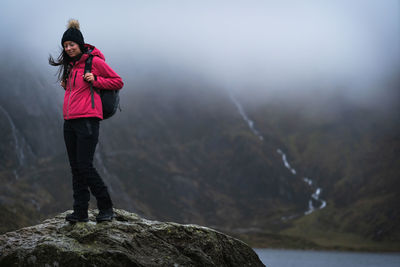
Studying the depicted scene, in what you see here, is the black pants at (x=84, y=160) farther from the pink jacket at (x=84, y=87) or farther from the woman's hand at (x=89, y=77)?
the woman's hand at (x=89, y=77)

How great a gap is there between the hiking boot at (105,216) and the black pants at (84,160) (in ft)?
0.31

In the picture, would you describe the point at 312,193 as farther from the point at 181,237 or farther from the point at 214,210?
the point at 181,237

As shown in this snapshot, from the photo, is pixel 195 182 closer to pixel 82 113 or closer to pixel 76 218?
pixel 76 218

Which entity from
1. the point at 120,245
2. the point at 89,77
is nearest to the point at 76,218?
the point at 120,245

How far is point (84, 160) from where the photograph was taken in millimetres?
10219

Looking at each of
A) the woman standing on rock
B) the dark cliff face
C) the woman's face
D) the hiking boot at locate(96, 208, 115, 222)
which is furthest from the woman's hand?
the dark cliff face

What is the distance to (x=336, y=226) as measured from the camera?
159m

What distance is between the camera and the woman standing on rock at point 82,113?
10102mm

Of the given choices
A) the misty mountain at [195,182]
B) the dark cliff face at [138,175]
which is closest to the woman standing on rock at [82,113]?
the misty mountain at [195,182]

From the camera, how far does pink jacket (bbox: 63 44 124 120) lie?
10.1m

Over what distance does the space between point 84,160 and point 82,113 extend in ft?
3.49

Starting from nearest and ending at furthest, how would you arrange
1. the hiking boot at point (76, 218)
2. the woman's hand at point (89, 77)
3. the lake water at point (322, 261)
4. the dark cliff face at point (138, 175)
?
the woman's hand at point (89, 77), the hiking boot at point (76, 218), the lake water at point (322, 261), the dark cliff face at point (138, 175)

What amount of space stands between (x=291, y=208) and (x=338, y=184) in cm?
2228

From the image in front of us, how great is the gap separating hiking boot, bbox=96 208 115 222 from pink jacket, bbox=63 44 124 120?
2.28 metres
